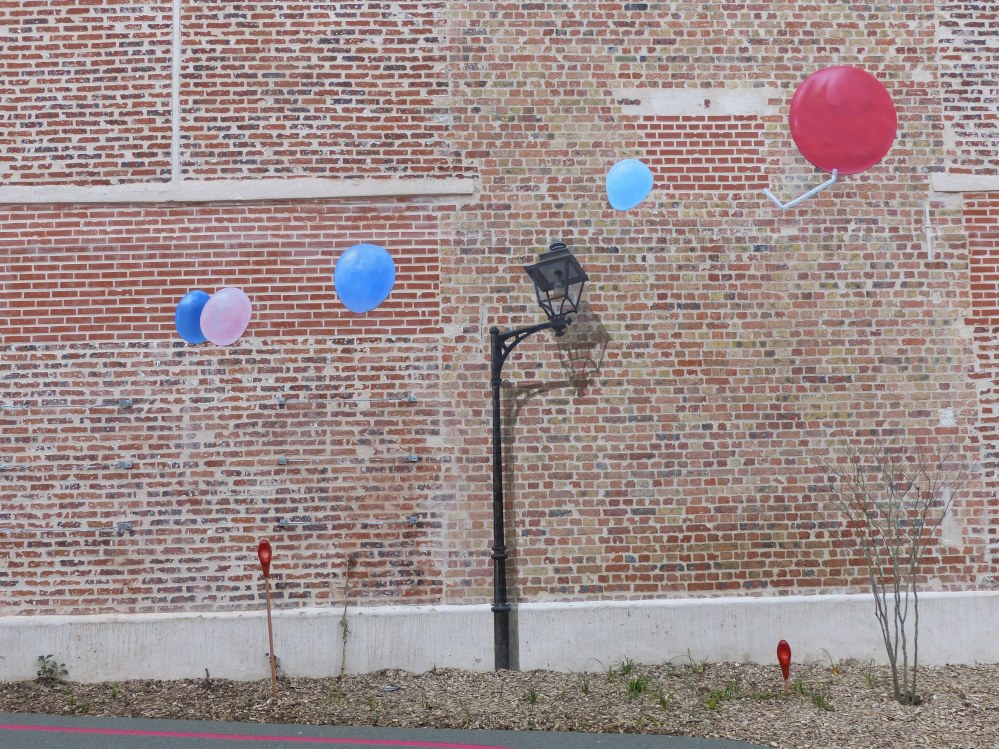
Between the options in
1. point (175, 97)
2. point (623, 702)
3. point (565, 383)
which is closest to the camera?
point (623, 702)

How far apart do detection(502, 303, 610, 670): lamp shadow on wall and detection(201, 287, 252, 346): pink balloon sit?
7.30 ft

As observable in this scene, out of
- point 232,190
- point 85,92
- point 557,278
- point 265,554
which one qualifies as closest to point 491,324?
point 557,278

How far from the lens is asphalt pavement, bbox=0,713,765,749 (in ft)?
16.8

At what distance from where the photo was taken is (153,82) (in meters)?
7.07

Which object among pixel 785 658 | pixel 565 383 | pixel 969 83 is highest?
pixel 969 83

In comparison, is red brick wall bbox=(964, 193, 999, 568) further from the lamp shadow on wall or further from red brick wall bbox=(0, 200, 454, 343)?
red brick wall bbox=(0, 200, 454, 343)

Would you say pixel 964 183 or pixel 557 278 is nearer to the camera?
pixel 557 278

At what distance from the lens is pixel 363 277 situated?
6.85 m

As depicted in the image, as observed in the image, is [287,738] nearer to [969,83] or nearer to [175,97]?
[175,97]

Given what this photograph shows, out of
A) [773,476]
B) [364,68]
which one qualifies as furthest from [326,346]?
[773,476]

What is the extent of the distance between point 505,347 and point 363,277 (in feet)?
4.22

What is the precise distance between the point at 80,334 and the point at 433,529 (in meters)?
3.28

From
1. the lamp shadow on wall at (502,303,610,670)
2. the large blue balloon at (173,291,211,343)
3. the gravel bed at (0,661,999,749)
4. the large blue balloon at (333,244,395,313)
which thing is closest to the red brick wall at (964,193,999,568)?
the gravel bed at (0,661,999,749)

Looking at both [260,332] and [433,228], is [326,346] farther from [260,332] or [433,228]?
[433,228]
